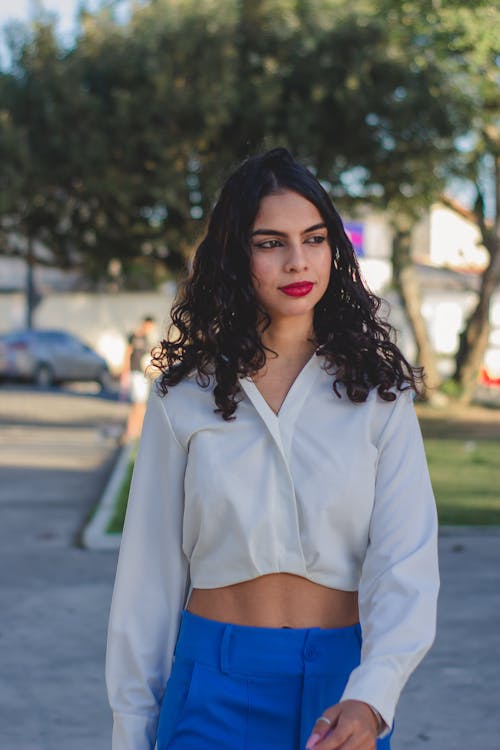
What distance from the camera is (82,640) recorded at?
714 centimetres

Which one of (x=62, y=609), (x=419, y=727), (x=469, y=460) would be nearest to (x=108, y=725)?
(x=419, y=727)

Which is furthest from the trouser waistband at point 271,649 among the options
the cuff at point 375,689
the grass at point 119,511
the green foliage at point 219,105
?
the green foliage at point 219,105

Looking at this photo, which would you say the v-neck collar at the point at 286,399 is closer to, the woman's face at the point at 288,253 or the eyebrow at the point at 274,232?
the woman's face at the point at 288,253

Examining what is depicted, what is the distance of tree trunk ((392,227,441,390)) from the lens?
87.1ft

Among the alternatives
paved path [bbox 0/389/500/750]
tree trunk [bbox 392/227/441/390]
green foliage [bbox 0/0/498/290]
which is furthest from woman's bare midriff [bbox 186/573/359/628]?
tree trunk [bbox 392/227/441/390]

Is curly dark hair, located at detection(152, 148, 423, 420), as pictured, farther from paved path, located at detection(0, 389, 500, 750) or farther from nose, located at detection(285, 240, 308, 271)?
paved path, located at detection(0, 389, 500, 750)

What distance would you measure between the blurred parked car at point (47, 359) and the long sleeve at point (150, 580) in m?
33.3

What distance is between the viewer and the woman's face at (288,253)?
99.6 inches

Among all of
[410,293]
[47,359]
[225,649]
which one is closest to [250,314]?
[225,649]

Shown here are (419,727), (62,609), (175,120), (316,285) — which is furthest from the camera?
(175,120)

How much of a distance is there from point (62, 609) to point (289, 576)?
18.6ft

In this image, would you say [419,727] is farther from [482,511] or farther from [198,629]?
[482,511]

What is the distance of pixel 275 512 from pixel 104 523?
338 inches

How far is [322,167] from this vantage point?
1027 inches
